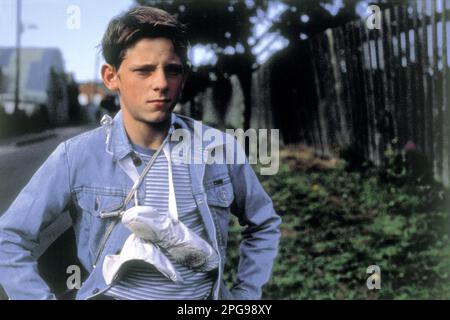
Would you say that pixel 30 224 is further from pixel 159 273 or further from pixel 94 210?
pixel 159 273

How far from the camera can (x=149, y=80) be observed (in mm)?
2553

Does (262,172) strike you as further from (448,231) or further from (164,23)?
(448,231)

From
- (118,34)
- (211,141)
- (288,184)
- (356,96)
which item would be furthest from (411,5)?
(118,34)

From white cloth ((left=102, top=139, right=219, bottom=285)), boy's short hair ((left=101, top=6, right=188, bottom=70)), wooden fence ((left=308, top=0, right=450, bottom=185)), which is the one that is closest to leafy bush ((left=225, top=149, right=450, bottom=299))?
wooden fence ((left=308, top=0, right=450, bottom=185))

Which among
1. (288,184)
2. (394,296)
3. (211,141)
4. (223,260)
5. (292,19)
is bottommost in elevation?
(394,296)

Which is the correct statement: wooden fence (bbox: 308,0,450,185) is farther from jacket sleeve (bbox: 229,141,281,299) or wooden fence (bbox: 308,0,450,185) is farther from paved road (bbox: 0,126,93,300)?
paved road (bbox: 0,126,93,300)

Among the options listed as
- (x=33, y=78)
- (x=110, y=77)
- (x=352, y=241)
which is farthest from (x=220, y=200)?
(x=33, y=78)

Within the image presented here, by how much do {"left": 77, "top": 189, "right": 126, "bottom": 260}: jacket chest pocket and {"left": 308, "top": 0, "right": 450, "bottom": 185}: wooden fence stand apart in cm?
126

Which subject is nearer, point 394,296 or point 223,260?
point 223,260

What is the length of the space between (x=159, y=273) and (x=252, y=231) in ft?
1.41

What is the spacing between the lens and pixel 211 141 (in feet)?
8.57

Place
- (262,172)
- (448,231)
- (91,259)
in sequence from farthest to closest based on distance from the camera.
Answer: (448,231)
(262,172)
(91,259)

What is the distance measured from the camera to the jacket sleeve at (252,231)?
252 centimetres
